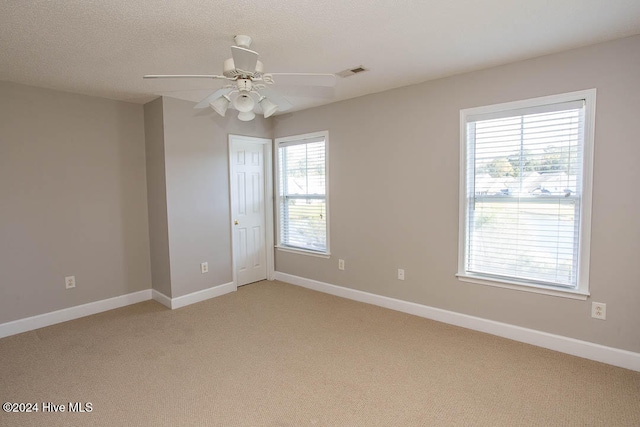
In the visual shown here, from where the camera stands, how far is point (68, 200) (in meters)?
3.54

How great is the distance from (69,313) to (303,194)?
304cm

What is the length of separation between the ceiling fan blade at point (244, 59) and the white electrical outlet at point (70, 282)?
3164 mm

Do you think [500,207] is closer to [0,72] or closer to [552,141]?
[552,141]

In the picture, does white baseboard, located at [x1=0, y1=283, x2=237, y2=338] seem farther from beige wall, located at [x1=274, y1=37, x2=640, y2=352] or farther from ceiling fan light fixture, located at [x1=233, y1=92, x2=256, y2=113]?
ceiling fan light fixture, located at [x1=233, y1=92, x2=256, y2=113]

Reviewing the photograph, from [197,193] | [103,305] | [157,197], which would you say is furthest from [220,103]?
[103,305]

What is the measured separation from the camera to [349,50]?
2.56 m

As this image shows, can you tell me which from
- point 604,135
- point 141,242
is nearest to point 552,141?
point 604,135

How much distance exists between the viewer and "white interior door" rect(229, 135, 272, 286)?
14.8ft

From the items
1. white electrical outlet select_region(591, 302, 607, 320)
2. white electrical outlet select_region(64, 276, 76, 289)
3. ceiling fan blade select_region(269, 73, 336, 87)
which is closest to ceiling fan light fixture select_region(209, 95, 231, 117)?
ceiling fan blade select_region(269, 73, 336, 87)

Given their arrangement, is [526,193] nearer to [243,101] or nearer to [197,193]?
[243,101]

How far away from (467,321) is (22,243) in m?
4.50

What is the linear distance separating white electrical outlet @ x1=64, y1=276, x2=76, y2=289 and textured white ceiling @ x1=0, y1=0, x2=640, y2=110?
2.03m

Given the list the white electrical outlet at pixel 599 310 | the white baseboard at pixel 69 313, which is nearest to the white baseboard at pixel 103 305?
the white baseboard at pixel 69 313

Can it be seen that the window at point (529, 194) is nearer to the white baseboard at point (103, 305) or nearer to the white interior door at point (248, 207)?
the white interior door at point (248, 207)
